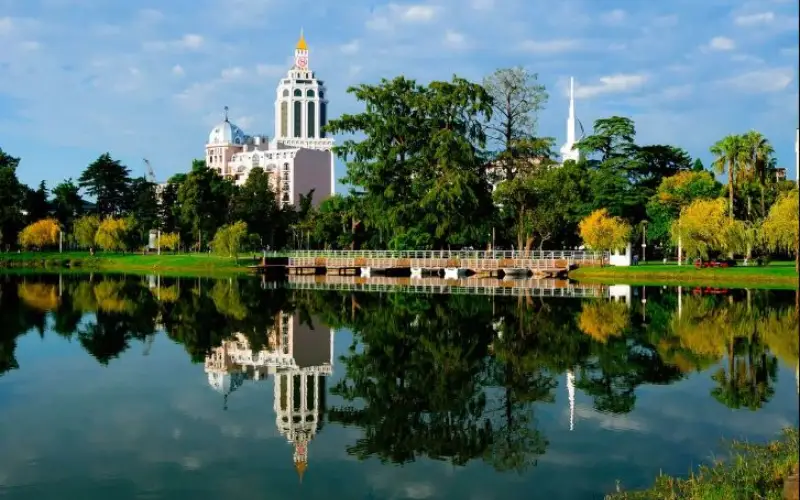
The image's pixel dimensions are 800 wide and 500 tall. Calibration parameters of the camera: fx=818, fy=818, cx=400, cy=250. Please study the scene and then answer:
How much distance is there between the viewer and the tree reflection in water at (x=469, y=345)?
49.9ft

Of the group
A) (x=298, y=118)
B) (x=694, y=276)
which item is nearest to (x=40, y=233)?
(x=694, y=276)

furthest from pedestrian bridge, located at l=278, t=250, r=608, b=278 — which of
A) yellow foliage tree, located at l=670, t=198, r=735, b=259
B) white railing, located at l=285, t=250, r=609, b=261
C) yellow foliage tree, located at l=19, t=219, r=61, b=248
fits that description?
yellow foliage tree, located at l=19, t=219, r=61, b=248

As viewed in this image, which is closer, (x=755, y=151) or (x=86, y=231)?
(x=755, y=151)

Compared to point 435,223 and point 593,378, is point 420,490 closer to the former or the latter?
point 593,378

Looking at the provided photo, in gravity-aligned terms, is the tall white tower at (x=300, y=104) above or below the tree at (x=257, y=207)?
above

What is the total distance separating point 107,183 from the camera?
109188mm

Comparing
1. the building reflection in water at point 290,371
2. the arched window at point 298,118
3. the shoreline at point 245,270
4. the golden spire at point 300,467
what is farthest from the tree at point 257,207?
A: the arched window at point 298,118

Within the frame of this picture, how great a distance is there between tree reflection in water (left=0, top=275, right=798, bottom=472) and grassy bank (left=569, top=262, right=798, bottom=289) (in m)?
5.43

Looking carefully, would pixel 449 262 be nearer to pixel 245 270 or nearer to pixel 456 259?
pixel 456 259

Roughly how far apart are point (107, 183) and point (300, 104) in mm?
78237

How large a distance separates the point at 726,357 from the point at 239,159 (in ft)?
510

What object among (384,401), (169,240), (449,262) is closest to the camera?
(384,401)

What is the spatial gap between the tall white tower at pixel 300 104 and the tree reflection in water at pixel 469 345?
139302 millimetres

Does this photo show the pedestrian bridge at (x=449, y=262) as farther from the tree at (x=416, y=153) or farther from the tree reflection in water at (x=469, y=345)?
the tree reflection in water at (x=469, y=345)
